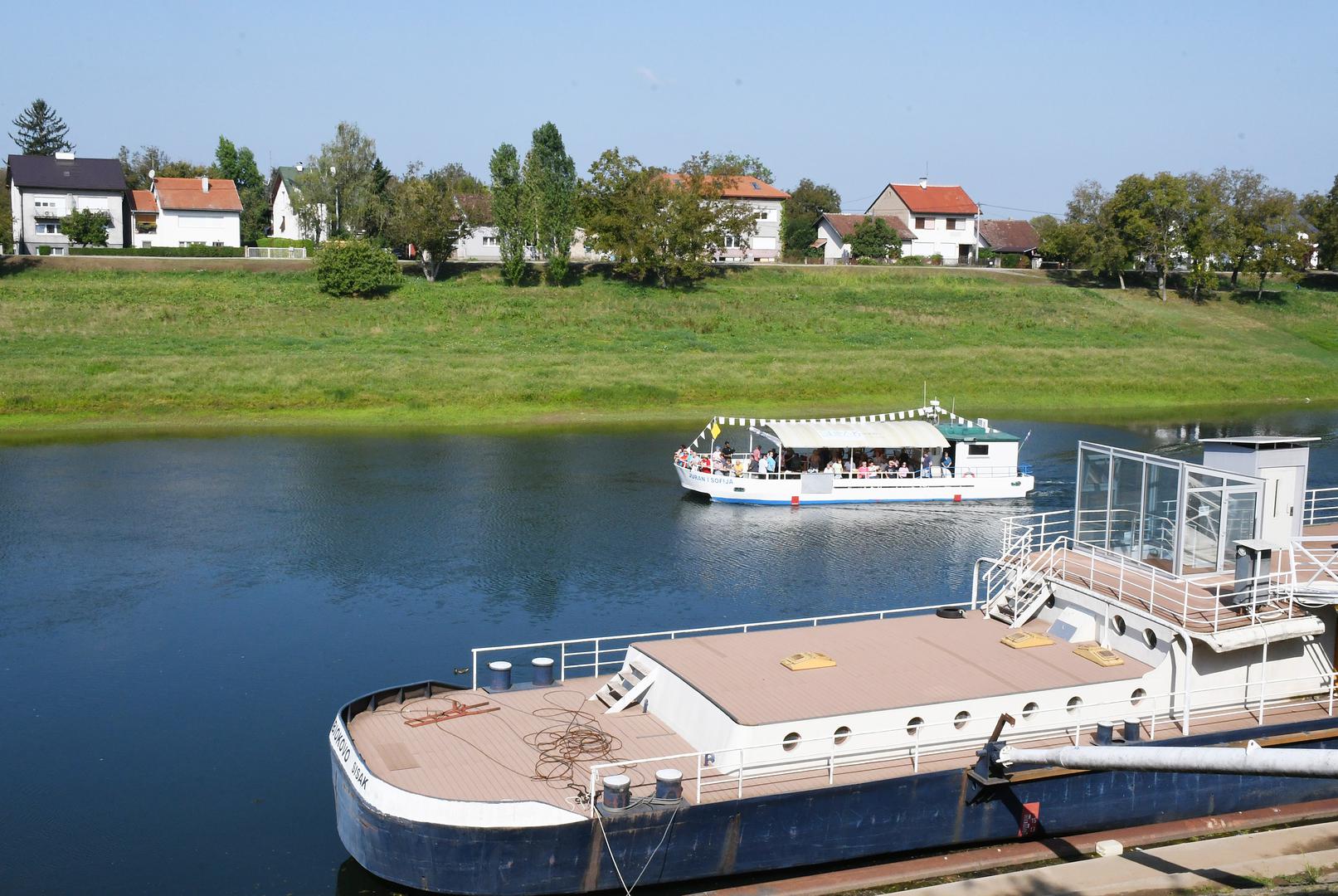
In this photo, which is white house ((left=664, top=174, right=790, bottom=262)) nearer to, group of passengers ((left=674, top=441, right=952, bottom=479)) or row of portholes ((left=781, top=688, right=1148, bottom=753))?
group of passengers ((left=674, top=441, right=952, bottom=479))

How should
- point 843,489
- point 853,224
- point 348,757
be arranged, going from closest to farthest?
point 348,757 < point 843,489 < point 853,224

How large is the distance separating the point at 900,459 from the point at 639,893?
38148 mm

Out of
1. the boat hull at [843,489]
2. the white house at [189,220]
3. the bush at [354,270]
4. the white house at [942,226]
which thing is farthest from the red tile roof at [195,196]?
the boat hull at [843,489]

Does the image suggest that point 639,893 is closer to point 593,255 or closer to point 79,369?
point 79,369

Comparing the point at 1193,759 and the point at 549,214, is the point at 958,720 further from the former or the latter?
the point at 549,214

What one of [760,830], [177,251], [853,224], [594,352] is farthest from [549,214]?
[760,830]

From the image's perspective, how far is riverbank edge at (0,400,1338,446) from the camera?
66312 mm

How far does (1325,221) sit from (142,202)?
396 ft

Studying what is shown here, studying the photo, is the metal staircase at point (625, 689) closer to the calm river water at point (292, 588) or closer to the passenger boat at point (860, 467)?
the calm river water at point (292, 588)

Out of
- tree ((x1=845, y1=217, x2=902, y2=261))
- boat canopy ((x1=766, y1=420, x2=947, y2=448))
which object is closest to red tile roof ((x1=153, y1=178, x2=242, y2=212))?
tree ((x1=845, y1=217, x2=902, y2=261))

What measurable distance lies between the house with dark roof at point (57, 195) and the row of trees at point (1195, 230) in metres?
93.0

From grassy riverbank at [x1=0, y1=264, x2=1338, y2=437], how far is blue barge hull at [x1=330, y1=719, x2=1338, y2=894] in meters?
51.3

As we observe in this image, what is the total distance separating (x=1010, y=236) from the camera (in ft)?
472

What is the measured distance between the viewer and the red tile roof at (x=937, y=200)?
443 ft
